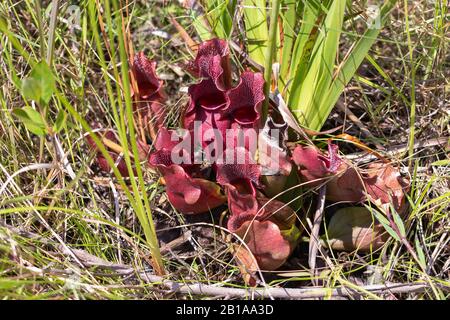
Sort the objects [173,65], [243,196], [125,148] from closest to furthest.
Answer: [125,148] → [243,196] → [173,65]

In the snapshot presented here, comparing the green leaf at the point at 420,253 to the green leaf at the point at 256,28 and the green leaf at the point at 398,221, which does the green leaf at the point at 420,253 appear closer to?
the green leaf at the point at 398,221

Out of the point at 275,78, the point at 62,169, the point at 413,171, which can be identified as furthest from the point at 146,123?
the point at 413,171

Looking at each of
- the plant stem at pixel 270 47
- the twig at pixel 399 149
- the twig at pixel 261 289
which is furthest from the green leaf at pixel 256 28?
the twig at pixel 261 289

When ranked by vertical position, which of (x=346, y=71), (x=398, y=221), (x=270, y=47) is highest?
(x=270, y=47)

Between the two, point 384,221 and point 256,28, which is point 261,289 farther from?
point 256,28

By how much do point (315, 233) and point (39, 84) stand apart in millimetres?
645

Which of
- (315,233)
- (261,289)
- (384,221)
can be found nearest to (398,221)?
(384,221)

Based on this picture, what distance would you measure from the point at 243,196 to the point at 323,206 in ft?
0.67

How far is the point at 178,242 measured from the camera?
1235 mm

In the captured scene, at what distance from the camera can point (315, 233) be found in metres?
1.17

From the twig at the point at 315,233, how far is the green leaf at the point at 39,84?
0.61 meters

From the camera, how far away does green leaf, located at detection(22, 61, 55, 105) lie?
2.89 ft

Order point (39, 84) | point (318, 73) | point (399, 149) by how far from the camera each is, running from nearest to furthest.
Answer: point (39, 84)
point (318, 73)
point (399, 149)

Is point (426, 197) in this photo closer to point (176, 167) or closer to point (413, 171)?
point (413, 171)
